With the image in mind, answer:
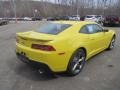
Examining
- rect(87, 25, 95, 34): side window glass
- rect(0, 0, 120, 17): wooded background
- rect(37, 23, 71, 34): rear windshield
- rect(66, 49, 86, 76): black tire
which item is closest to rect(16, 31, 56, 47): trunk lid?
rect(37, 23, 71, 34): rear windshield

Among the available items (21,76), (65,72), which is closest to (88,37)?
(65,72)

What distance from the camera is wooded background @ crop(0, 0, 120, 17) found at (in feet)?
240

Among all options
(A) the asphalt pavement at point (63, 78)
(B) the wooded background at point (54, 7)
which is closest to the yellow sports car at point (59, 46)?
(A) the asphalt pavement at point (63, 78)

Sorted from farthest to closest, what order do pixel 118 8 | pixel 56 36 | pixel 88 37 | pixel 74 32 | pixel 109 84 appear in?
pixel 118 8 → pixel 88 37 → pixel 74 32 → pixel 56 36 → pixel 109 84

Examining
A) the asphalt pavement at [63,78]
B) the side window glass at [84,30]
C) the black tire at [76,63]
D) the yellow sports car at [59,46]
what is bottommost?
the asphalt pavement at [63,78]

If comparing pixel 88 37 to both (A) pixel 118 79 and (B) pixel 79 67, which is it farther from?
(A) pixel 118 79

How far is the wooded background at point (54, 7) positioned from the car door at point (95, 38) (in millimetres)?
58107

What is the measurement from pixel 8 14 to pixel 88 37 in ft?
287

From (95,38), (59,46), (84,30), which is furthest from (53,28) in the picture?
(95,38)

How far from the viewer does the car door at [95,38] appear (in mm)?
6302

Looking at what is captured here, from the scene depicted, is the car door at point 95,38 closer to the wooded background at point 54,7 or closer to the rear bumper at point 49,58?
the rear bumper at point 49,58

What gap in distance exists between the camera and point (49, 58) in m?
4.73

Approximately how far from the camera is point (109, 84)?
4.84 metres

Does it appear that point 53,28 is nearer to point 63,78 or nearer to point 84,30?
point 84,30
